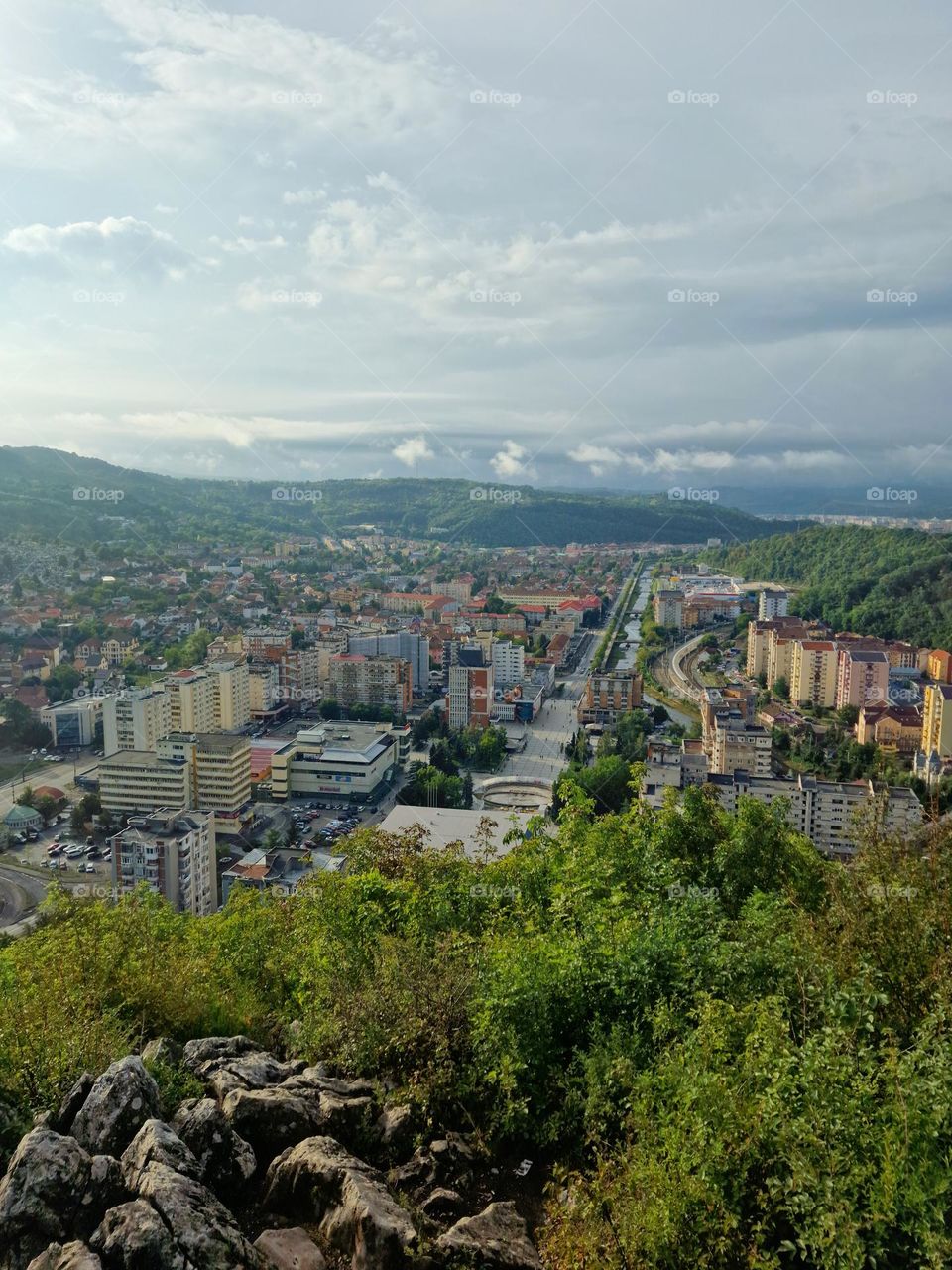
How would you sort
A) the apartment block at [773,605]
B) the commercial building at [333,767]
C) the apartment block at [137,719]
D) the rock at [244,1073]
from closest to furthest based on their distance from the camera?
the rock at [244,1073] → the commercial building at [333,767] → the apartment block at [137,719] → the apartment block at [773,605]

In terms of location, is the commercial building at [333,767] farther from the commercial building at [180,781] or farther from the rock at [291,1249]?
the rock at [291,1249]

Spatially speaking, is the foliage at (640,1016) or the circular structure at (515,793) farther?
the circular structure at (515,793)

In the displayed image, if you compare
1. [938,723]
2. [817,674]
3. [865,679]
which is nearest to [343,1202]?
[938,723]

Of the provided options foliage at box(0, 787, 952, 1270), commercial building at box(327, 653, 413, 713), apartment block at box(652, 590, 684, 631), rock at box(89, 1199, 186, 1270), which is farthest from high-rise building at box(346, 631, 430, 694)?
rock at box(89, 1199, 186, 1270)

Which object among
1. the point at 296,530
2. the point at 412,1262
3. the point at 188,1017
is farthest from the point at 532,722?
the point at 296,530

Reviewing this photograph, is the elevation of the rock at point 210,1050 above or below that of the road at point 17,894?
above

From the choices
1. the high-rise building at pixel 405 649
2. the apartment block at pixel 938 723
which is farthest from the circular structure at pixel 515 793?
the high-rise building at pixel 405 649

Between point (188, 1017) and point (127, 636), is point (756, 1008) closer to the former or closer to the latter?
point (188, 1017)
